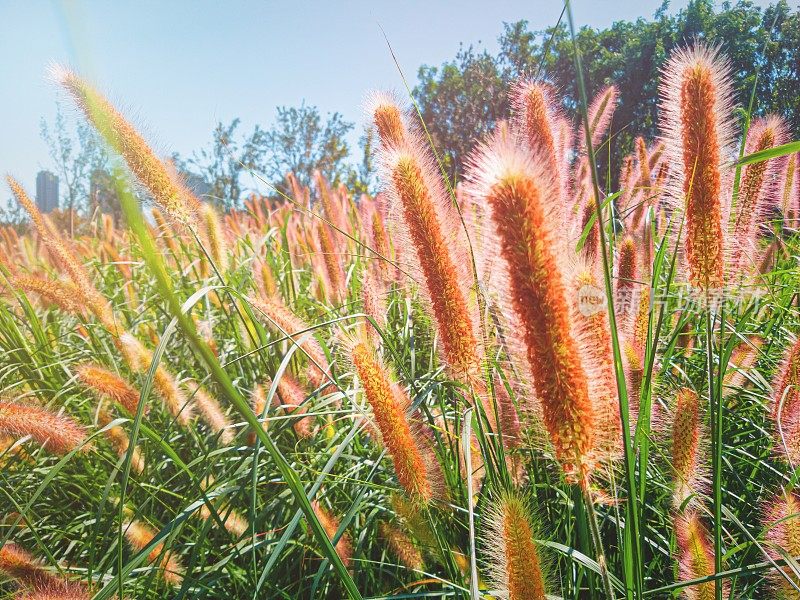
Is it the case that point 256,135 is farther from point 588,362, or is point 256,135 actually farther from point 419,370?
point 588,362

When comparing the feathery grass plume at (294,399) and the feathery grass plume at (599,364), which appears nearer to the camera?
the feathery grass plume at (599,364)

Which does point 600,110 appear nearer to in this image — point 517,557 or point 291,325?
point 291,325

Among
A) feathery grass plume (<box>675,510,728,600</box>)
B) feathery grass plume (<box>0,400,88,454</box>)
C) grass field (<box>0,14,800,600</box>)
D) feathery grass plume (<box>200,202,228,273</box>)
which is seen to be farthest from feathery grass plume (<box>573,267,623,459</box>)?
feathery grass plume (<box>200,202,228,273</box>)

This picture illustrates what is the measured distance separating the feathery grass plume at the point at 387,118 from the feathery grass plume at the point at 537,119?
38 cm

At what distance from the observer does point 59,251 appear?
2508mm

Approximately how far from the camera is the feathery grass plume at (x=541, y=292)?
0.83m

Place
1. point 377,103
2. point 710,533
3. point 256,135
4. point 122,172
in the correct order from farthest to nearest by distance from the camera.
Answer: point 256,135 → point 377,103 → point 710,533 → point 122,172

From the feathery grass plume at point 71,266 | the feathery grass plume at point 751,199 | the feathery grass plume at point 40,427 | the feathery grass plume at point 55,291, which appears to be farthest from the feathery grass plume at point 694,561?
the feathery grass plume at point 55,291

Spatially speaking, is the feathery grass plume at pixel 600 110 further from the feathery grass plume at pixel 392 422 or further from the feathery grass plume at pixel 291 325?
the feathery grass plume at pixel 392 422

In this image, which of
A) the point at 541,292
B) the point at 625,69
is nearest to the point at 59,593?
the point at 541,292

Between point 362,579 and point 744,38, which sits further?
point 744,38

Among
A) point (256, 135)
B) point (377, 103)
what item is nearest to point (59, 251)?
point (377, 103)

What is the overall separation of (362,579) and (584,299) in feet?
4.43

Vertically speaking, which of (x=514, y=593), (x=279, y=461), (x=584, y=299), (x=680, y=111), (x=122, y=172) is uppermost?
(x=680, y=111)
